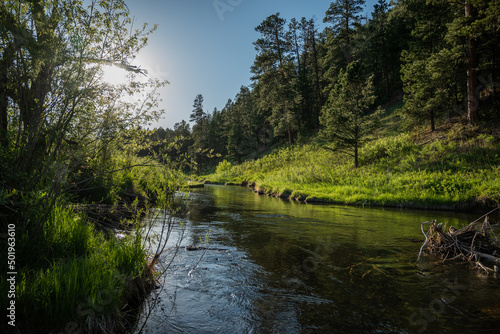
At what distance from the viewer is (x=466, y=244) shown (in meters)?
6.04

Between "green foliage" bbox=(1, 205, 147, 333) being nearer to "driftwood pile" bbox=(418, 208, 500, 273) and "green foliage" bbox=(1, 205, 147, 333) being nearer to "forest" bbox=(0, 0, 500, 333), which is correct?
"forest" bbox=(0, 0, 500, 333)

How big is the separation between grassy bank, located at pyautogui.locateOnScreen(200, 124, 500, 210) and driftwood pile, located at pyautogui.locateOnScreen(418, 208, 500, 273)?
7618 mm

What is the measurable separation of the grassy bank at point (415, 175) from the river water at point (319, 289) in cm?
721

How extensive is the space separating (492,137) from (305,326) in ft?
63.4

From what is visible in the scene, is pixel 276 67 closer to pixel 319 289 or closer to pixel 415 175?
pixel 415 175

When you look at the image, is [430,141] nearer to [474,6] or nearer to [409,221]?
[474,6]

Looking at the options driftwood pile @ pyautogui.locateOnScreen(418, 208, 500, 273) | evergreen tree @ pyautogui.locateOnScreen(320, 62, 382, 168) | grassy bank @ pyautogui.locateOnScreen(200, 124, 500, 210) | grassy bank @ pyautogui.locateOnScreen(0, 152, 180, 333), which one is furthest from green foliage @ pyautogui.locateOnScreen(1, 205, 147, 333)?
evergreen tree @ pyautogui.locateOnScreen(320, 62, 382, 168)

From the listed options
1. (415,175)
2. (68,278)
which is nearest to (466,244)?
(68,278)

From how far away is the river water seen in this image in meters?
3.56

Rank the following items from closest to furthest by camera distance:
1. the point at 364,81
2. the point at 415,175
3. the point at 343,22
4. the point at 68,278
A: the point at 68,278, the point at 415,175, the point at 364,81, the point at 343,22

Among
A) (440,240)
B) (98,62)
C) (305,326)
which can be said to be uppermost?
(98,62)

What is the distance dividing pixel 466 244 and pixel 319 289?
13.6 ft

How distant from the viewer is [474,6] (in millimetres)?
15289

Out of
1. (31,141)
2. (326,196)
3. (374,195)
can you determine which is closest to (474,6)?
(374,195)
